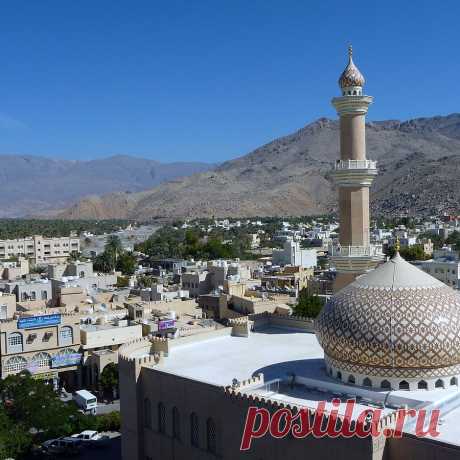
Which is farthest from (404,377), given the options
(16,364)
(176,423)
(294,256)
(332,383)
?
(294,256)

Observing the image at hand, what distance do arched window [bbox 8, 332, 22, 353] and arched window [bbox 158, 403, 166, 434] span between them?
34.1 feet

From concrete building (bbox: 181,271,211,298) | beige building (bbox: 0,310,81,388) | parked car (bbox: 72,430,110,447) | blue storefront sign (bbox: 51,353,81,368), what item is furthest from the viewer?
concrete building (bbox: 181,271,211,298)

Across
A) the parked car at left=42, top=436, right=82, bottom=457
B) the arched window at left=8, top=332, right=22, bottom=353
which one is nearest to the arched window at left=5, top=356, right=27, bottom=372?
the arched window at left=8, top=332, right=22, bottom=353

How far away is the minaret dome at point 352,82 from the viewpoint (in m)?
16.8

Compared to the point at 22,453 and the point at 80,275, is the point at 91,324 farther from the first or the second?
the point at 80,275

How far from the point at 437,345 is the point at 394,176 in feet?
455

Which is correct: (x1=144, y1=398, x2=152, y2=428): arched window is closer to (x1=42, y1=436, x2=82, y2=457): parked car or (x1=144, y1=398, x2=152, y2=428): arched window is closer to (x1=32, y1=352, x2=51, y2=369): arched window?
(x1=42, y1=436, x2=82, y2=457): parked car

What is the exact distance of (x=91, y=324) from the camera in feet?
84.1

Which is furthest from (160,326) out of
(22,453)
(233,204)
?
(233,204)

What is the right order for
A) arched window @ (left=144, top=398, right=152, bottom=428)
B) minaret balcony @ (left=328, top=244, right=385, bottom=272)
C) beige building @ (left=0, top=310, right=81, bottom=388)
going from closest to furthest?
arched window @ (left=144, top=398, right=152, bottom=428) → minaret balcony @ (left=328, top=244, right=385, bottom=272) → beige building @ (left=0, top=310, right=81, bottom=388)

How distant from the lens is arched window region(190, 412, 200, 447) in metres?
12.7

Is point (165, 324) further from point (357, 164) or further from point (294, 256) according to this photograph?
point (294, 256)

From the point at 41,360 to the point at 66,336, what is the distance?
1.14m

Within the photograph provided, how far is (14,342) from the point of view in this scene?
22.4 m
